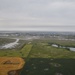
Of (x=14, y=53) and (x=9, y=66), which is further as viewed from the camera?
(x=14, y=53)

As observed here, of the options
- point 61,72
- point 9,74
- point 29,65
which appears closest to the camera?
point 9,74

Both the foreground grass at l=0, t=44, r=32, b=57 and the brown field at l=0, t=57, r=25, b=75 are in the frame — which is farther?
the foreground grass at l=0, t=44, r=32, b=57

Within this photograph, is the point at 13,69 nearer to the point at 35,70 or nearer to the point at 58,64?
the point at 35,70

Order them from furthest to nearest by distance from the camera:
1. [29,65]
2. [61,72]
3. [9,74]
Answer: [29,65] < [61,72] < [9,74]

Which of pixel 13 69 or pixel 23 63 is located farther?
pixel 23 63

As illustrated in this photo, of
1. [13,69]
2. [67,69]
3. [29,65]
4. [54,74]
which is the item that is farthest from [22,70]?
[67,69]

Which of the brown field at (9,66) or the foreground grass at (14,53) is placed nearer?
the brown field at (9,66)

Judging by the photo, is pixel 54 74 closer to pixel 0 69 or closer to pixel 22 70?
pixel 22 70

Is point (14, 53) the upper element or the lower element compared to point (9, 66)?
lower

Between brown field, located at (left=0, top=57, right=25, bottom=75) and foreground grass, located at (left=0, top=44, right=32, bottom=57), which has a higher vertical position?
brown field, located at (left=0, top=57, right=25, bottom=75)

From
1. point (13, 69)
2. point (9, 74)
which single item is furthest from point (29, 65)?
point (9, 74)
